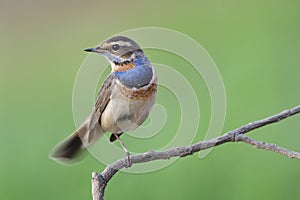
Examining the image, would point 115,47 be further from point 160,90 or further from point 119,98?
point 160,90

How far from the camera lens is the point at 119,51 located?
3.36 feet

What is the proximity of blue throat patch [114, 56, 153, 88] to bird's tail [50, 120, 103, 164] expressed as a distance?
10cm

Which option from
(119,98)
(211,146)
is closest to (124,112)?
(119,98)

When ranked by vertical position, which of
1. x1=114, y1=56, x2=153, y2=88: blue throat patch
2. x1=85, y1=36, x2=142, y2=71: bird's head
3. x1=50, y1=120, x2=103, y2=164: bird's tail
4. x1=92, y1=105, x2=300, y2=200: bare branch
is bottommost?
x1=92, y1=105, x2=300, y2=200: bare branch

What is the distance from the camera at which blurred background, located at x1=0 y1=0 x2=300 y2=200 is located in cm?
175

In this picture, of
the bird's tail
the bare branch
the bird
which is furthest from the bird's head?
the bare branch

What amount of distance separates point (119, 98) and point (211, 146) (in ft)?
1.06

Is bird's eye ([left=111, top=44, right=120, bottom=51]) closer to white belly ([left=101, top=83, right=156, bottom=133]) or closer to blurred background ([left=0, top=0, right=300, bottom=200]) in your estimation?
white belly ([left=101, top=83, right=156, bottom=133])

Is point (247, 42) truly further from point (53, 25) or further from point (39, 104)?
point (53, 25)

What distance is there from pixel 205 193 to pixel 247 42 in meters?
0.80

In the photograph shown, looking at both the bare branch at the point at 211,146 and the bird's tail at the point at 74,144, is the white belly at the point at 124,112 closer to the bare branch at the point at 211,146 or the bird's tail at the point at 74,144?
the bird's tail at the point at 74,144

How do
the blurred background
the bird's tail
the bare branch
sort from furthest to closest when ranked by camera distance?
the blurred background < the bird's tail < the bare branch

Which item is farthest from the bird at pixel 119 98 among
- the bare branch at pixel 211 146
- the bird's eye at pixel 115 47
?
the bare branch at pixel 211 146

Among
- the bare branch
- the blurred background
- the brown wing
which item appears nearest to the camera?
the bare branch
